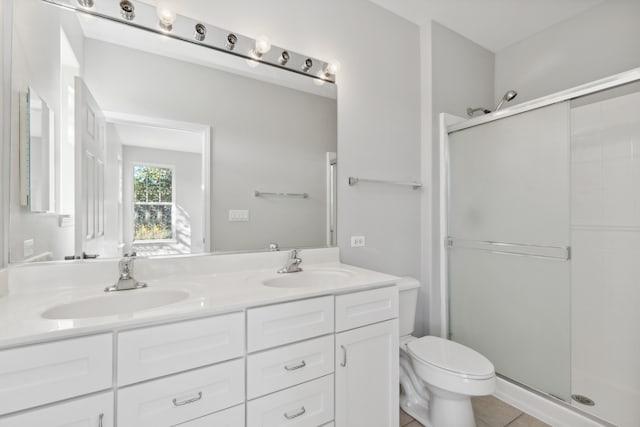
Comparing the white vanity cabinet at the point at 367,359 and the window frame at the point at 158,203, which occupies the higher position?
the window frame at the point at 158,203

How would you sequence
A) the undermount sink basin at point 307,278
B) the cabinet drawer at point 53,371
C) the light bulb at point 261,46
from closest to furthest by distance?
the cabinet drawer at point 53,371 < the undermount sink basin at point 307,278 < the light bulb at point 261,46

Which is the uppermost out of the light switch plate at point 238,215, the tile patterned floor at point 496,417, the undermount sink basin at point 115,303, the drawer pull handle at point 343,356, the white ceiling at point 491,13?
the white ceiling at point 491,13

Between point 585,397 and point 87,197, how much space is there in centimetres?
312

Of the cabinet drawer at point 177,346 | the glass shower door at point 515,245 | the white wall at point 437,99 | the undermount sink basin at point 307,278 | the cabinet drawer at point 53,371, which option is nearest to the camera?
the cabinet drawer at point 53,371

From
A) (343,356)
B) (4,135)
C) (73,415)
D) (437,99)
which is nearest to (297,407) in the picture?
(343,356)

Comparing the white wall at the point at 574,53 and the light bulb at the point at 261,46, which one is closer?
the light bulb at the point at 261,46

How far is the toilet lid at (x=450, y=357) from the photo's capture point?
1.40 metres

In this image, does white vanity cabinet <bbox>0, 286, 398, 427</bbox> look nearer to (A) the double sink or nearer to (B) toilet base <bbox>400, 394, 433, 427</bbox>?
(A) the double sink

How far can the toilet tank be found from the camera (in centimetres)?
182

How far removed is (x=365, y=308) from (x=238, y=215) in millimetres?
817

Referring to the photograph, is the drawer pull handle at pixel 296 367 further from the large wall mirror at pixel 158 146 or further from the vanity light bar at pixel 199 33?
the vanity light bar at pixel 199 33

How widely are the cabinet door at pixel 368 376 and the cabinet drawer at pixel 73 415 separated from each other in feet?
2.61

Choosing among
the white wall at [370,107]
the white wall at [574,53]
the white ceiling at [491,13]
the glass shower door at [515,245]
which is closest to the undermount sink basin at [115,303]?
the white wall at [370,107]

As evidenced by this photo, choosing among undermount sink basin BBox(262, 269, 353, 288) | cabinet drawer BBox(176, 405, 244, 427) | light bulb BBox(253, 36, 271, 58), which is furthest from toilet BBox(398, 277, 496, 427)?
light bulb BBox(253, 36, 271, 58)
